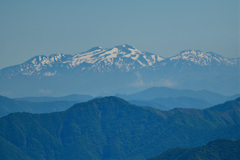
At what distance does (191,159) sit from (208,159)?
20.7 ft

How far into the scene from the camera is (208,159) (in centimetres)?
19938

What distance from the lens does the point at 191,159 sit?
19925 cm
